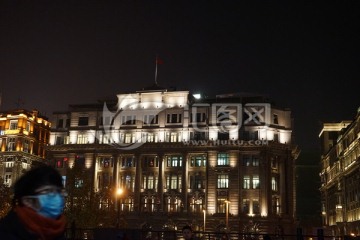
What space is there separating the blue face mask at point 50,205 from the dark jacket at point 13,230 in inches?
6.3

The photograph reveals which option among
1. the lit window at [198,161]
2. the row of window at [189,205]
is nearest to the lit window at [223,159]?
the lit window at [198,161]

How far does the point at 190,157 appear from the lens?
71.3 meters

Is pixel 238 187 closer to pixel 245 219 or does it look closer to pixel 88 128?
pixel 245 219

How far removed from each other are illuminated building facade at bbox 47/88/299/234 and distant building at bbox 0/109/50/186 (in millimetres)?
6878

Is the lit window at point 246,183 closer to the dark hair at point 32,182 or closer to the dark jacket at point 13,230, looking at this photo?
the dark hair at point 32,182

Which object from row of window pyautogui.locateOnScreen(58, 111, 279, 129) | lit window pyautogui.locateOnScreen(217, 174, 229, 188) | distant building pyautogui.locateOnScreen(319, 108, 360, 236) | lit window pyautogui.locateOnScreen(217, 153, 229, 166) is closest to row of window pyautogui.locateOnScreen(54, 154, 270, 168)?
lit window pyautogui.locateOnScreen(217, 153, 229, 166)

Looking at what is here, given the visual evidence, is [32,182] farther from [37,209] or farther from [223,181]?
[223,181]

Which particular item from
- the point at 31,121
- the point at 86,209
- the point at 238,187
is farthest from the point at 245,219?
the point at 31,121

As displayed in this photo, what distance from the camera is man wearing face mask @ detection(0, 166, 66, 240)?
2973 millimetres

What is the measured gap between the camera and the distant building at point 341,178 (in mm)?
65125

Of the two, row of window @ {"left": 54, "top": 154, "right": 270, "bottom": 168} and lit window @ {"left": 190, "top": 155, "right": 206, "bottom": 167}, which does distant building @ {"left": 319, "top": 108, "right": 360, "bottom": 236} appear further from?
lit window @ {"left": 190, "top": 155, "right": 206, "bottom": 167}

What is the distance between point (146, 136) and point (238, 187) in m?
17.4

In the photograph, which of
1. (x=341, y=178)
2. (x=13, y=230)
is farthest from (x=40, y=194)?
(x=341, y=178)

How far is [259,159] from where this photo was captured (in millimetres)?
68812
